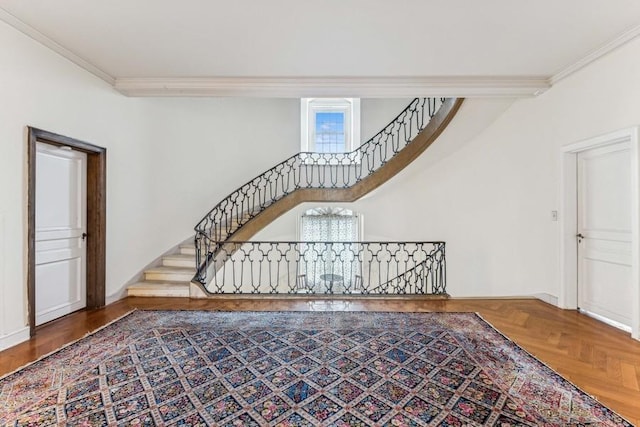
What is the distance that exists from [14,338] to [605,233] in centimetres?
612

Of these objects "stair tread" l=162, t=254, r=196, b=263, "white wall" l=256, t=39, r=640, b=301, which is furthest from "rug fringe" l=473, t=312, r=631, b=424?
"stair tread" l=162, t=254, r=196, b=263

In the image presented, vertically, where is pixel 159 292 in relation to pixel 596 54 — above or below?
below

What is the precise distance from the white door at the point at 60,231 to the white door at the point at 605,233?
613cm

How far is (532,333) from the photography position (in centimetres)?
312

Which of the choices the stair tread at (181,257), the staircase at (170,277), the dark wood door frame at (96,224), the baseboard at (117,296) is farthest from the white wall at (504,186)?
the dark wood door frame at (96,224)

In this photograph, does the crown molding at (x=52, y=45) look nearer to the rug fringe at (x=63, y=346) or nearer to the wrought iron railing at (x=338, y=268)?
the rug fringe at (x=63, y=346)

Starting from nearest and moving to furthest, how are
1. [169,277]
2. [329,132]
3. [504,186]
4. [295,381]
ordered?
[295,381] → [169,277] → [504,186] → [329,132]

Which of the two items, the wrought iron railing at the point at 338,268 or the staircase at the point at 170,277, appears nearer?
the staircase at the point at 170,277

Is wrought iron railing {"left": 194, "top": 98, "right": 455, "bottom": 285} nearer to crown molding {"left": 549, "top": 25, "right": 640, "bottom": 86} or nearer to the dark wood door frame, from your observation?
the dark wood door frame

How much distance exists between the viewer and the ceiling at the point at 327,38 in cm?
248

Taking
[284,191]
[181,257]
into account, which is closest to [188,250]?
[181,257]

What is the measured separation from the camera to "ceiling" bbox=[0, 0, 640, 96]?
2.48 m

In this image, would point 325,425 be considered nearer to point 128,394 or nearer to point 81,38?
point 128,394

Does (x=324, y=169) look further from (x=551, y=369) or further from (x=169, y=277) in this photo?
(x=551, y=369)
